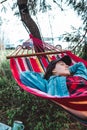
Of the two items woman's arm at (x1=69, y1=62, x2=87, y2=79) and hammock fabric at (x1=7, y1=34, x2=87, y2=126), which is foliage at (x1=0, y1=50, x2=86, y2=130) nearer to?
hammock fabric at (x1=7, y1=34, x2=87, y2=126)

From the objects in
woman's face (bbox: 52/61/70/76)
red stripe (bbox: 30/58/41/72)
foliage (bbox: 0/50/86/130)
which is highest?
woman's face (bbox: 52/61/70/76)

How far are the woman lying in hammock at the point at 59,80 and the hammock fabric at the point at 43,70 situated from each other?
0.36ft

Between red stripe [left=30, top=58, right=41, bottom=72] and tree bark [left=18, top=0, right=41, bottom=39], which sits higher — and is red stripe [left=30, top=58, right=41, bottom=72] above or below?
below

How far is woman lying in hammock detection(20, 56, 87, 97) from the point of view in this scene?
9.45 ft

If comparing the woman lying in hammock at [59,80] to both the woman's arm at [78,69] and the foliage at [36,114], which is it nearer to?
the woman's arm at [78,69]

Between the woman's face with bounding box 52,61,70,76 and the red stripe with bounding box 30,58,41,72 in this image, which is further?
the red stripe with bounding box 30,58,41,72

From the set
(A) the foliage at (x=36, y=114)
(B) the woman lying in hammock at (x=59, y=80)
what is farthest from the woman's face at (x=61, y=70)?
(A) the foliage at (x=36, y=114)

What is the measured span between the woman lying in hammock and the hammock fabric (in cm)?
11

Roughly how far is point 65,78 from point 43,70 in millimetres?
476

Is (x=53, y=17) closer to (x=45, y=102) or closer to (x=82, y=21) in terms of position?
(x=82, y=21)

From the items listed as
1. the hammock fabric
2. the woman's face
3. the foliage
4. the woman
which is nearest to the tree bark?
the hammock fabric

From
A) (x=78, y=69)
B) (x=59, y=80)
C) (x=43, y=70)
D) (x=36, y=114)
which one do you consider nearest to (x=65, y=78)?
(x=59, y=80)

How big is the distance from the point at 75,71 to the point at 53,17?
2.27 meters

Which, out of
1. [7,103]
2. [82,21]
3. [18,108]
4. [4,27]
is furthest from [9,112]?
[4,27]
